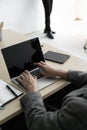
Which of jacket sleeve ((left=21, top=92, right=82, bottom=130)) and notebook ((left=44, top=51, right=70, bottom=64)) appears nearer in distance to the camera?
jacket sleeve ((left=21, top=92, right=82, bottom=130))

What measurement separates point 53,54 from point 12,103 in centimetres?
64

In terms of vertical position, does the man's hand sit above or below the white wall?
above

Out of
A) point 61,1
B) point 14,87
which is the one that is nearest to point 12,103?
point 14,87

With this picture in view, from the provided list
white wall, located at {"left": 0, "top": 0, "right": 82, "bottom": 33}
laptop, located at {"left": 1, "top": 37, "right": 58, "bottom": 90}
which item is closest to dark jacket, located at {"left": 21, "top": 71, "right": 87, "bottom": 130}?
laptop, located at {"left": 1, "top": 37, "right": 58, "bottom": 90}

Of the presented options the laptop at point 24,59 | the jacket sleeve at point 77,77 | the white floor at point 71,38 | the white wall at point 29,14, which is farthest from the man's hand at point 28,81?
the white wall at point 29,14

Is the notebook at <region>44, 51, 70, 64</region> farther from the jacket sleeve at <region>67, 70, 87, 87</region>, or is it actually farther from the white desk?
the jacket sleeve at <region>67, 70, 87, 87</region>

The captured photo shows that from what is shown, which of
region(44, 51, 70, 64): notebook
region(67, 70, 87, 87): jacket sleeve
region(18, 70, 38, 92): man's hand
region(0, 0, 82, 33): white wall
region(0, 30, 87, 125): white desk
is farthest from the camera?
region(0, 0, 82, 33): white wall

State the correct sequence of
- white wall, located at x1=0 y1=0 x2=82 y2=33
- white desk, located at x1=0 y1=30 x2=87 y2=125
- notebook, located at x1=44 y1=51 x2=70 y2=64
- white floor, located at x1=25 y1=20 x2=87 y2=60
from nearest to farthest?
white desk, located at x1=0 y1=30 x2=87 y2=125 → notebook, located at x1=44 y1=51 x2=70 y2=64 → white floor, located at x1=25 y1=20 x2=87 y2=60 → white wall, located at x1=0 y1=0 x2=82 y2=33

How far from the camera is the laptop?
1.30 meters

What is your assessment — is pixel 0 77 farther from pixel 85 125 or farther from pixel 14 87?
pixel 85 125

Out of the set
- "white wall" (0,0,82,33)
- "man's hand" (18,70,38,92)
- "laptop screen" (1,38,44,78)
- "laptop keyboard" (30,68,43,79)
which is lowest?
Answer: "white wall" (0,0,82,33)

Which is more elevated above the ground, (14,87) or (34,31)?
(14,87)

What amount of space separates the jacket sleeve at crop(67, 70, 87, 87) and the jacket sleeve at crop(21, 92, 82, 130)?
30 cm

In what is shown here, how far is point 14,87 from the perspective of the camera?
4.20 feet
